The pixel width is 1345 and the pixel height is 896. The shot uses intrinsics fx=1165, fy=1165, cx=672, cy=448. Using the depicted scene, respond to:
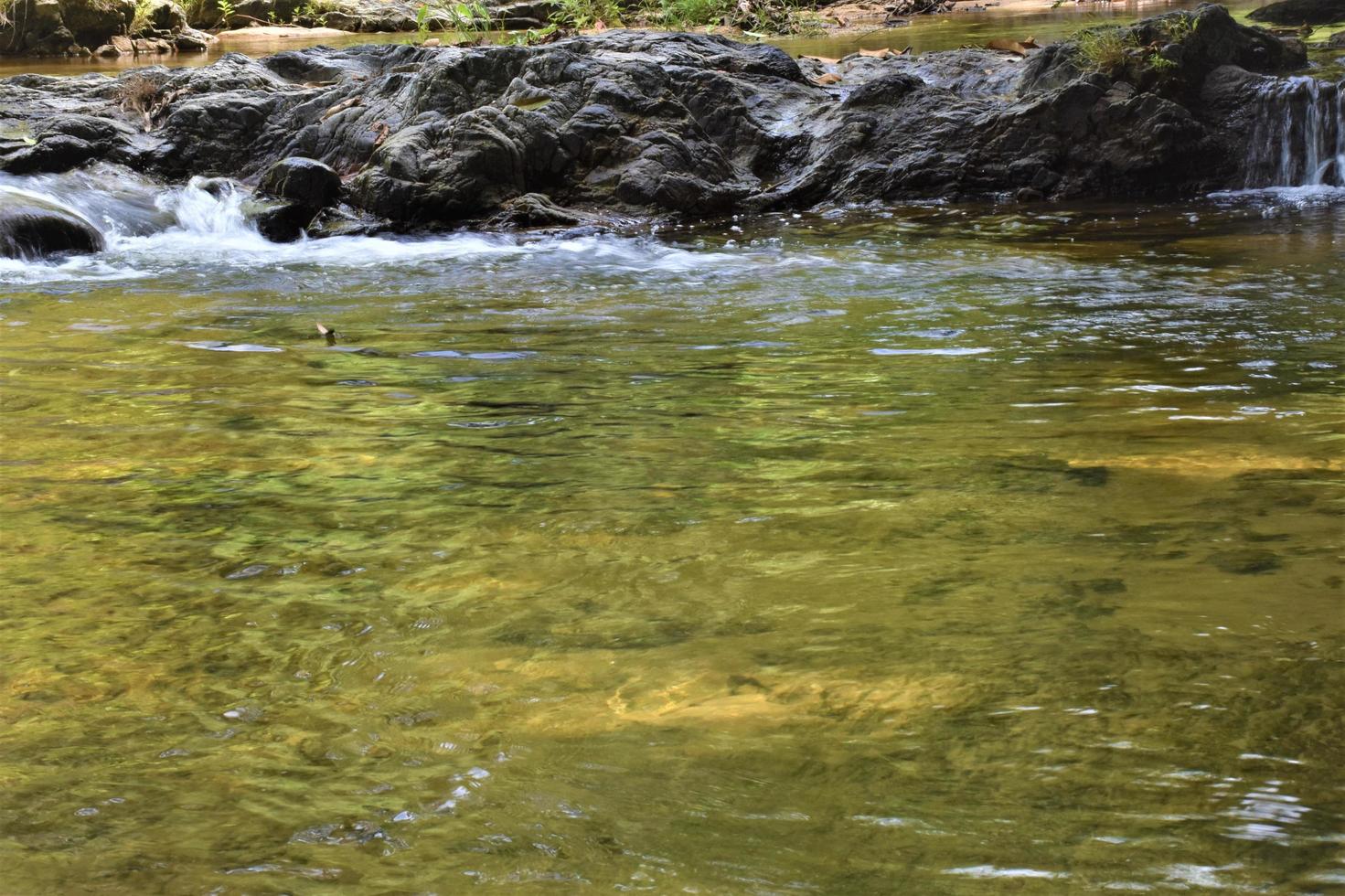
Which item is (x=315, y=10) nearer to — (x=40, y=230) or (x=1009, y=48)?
(x=1009, y=48)

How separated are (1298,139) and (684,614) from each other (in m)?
8.61

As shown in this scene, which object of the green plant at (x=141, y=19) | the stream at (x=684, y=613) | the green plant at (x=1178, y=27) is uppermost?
the green plant at (x=141, y=19)

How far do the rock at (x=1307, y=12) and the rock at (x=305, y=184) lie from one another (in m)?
10.5

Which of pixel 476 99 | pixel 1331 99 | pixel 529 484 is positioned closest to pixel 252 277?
pixel 476 99

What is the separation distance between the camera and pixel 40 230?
7.77 metres

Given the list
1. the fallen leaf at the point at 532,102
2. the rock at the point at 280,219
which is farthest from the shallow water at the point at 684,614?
the fallen leaf at the point at 532,102

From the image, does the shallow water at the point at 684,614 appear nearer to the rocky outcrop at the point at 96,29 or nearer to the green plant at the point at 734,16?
the green plant at the point at 734,16

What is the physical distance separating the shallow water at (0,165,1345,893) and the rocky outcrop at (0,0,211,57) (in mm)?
17728

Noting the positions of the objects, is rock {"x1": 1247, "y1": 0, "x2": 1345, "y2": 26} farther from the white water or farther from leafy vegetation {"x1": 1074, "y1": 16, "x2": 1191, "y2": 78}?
the white water

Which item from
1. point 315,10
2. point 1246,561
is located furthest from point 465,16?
point 315,10

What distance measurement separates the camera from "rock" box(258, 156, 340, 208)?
8844 mm

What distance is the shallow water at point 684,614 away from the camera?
158 centimetres

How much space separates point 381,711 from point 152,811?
1.26ft

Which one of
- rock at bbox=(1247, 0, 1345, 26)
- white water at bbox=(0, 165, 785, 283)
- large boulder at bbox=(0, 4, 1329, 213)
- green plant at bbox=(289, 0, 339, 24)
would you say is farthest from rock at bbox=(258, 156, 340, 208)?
green plant at bbox=(289, 0, 339, 24)
